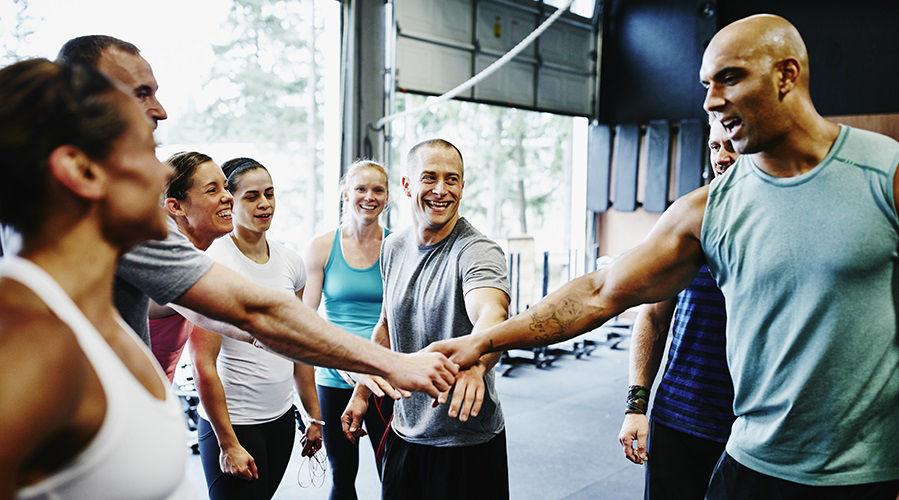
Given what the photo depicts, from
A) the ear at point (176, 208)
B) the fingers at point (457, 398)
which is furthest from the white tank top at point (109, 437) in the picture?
the ear at point (176, 208)

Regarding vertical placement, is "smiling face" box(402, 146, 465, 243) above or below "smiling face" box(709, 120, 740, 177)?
below

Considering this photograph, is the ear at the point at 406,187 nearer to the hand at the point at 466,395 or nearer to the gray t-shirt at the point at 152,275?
the hand at the point at 466,395

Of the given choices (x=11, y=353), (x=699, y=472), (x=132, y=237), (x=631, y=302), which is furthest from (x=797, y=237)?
(x=11, y=353)

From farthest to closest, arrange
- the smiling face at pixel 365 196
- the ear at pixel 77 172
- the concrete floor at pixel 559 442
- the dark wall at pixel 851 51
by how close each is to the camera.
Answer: the dark wall at pixel 851 51 → the concrete floor at pixel 559 442 → the smiling face at pixel 365 196 → the ear at pixel 77 172

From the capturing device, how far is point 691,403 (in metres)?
2.02

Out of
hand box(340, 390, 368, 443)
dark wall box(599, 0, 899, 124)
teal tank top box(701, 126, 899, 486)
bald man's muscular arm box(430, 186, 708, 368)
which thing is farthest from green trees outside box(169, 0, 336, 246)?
teal tank top box(701, 126, 899, 486)

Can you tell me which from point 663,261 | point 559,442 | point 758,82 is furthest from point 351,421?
point 559,442

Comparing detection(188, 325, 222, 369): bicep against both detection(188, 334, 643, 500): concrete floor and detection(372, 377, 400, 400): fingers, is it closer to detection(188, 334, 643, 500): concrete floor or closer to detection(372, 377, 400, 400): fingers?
detection(372, 377, 400, 400): fingers

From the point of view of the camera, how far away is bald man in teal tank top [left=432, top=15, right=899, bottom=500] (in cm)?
135

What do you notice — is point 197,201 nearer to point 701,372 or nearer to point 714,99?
point 714,99

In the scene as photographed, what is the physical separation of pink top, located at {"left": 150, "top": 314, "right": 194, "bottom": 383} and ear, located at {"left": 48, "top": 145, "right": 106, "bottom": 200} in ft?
4.07

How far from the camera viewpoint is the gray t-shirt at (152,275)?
1299 mm

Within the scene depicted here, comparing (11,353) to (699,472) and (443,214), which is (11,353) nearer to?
(443,214)

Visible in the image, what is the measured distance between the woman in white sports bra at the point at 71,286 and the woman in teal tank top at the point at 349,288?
1.74m
